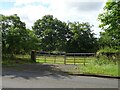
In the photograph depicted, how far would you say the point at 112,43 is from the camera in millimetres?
25047

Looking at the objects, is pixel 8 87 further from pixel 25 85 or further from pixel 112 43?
pixel 112 43

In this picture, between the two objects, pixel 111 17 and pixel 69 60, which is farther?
pixel 69 60

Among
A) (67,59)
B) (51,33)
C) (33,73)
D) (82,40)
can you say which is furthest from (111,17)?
(51,33)

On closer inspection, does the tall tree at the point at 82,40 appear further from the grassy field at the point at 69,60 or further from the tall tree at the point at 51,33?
the grassy field at the point at 69,60

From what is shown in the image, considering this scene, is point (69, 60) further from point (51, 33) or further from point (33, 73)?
point (51, 33)

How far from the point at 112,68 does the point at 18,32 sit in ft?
39.6

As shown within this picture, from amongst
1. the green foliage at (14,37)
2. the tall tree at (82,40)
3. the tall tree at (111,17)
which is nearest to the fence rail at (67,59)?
the green foliage at (14,37)

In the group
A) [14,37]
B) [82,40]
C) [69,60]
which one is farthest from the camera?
[82,40]

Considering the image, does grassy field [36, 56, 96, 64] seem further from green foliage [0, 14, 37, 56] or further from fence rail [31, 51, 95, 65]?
green foliage [0, 14, 37, 56]

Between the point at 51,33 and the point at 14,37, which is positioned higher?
the point at 51,33

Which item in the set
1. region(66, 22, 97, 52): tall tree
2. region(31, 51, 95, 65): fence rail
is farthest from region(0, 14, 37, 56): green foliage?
region(66, 22, 97, 52): tall tree

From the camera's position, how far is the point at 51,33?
8475 cm

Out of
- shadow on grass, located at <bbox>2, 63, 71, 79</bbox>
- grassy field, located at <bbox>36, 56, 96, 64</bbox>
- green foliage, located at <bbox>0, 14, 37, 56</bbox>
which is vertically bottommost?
shadow on grass, located at <bbox>2, 63, 71, 79</bbox>

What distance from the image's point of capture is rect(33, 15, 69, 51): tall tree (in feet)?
267
